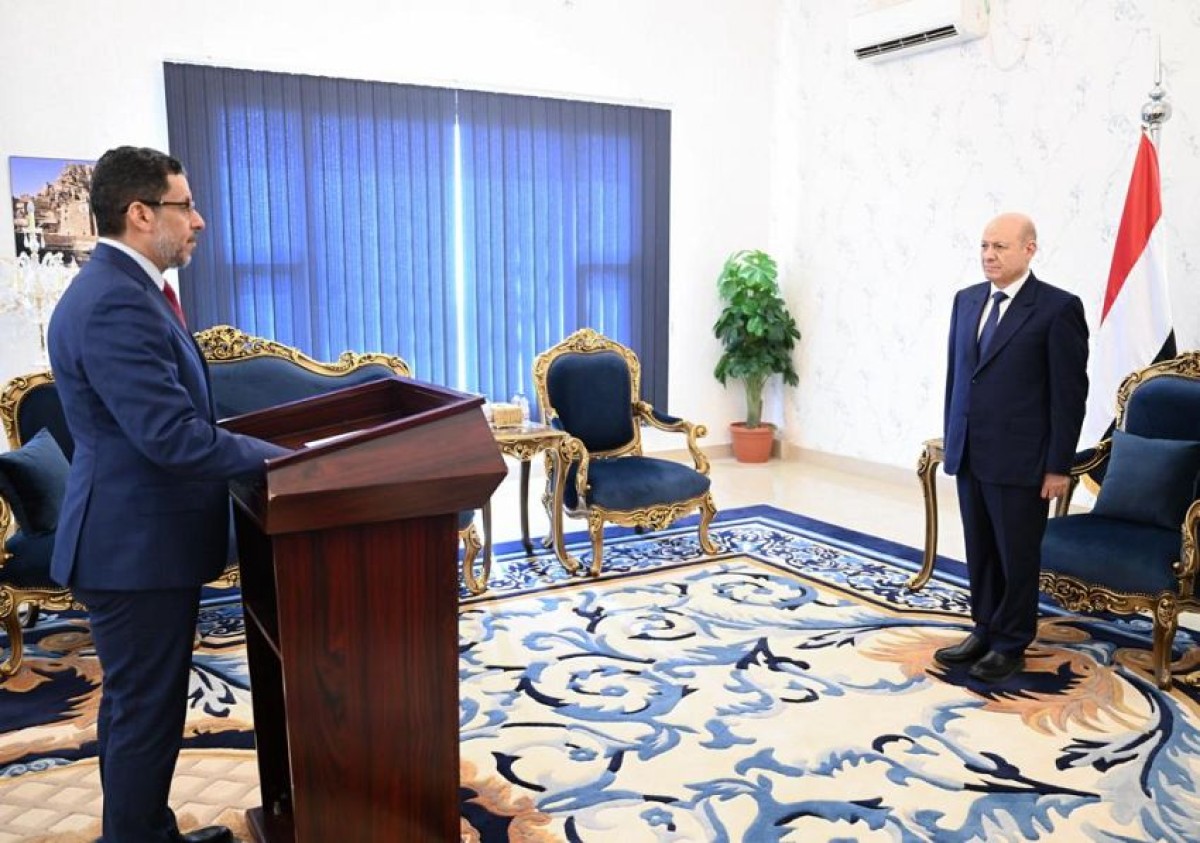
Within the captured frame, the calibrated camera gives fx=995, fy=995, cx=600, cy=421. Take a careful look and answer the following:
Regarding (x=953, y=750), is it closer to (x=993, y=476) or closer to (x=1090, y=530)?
(x=993, y=476)

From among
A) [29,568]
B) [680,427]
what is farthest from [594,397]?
[29,568]

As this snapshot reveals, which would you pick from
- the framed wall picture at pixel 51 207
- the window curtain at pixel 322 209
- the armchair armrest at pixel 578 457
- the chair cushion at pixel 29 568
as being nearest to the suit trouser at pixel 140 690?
the chair cushion at pixel 29 568

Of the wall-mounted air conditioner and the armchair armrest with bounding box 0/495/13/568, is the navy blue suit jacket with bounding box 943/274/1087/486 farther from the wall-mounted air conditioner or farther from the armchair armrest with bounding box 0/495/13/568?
the armchair armrest with bounding box 0/495/13/568

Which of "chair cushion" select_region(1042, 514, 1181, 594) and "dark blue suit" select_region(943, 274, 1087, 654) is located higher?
"dark blue suit" select_region(943, 274, 1087, 654)

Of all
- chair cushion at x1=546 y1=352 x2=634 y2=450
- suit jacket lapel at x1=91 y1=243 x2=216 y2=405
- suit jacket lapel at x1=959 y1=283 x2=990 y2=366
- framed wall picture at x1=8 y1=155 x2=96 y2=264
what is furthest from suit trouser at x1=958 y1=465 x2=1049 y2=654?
framed wall picture at x1=8 y1=155 x2=96 y2=264

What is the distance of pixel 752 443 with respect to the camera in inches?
312

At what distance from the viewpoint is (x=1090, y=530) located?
3.86 meters

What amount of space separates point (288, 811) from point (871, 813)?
1.56 m

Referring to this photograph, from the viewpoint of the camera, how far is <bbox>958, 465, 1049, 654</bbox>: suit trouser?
357cm

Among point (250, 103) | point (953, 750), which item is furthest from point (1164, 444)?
point (250, 103)

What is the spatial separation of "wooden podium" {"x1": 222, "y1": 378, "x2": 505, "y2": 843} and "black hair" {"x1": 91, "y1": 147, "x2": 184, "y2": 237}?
25.1 inches

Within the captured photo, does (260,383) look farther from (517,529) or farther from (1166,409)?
(1166,409)

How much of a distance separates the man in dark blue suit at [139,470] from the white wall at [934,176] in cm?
509

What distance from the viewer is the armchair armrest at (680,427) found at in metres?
5.37
